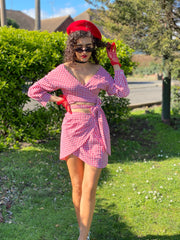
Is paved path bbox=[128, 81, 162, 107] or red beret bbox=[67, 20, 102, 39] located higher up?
red beret bbox=[67, 20, 102, 39]

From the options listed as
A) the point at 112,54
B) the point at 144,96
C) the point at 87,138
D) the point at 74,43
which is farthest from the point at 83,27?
the point at 144,96

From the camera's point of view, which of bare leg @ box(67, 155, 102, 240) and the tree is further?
the tree

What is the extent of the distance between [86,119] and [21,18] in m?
39.3

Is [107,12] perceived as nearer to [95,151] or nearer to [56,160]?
[56,160]

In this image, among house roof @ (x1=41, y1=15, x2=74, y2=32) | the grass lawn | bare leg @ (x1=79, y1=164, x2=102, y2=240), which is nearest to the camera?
bare leg @ (x1=79, y1=164, x2=102, y2=240)

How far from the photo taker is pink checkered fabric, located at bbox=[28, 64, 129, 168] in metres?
2.72

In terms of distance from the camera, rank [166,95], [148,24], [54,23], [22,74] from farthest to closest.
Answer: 1. [54,23]
2. [166,95]
3. [148,24]
4. [22,74]

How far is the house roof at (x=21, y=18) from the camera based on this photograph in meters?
37.5

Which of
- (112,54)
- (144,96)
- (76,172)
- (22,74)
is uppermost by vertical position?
(112,54)

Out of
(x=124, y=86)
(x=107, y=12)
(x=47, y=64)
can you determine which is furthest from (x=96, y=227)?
(x=107, y=12)

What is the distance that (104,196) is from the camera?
4410 mm

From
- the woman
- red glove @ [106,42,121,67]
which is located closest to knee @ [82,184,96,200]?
the woman

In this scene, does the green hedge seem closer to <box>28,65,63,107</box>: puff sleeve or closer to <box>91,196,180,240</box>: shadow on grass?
<box>91,196,180,240</box>: shadow on grass

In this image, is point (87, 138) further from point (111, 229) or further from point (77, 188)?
point (111, 229)
